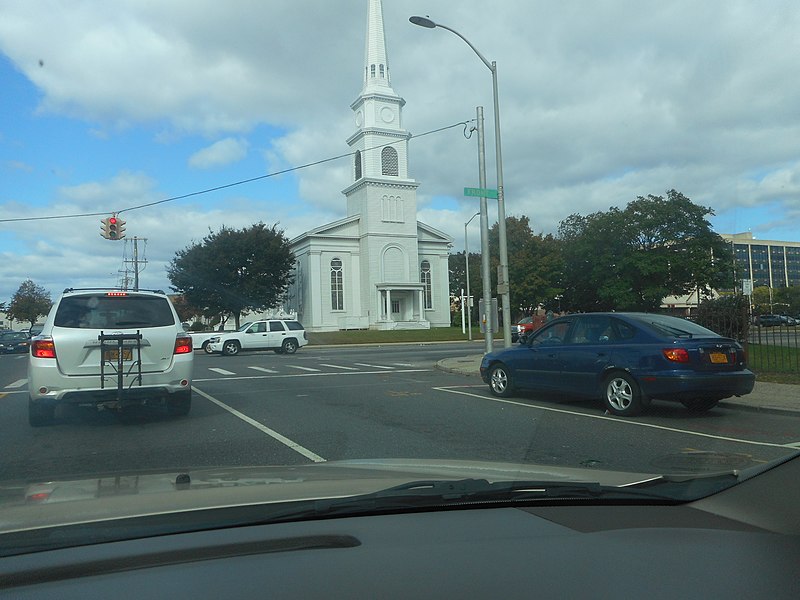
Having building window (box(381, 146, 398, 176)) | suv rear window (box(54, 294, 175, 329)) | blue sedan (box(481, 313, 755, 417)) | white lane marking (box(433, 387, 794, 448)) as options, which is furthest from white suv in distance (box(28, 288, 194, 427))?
building window (box(381, 146, 398, 176))

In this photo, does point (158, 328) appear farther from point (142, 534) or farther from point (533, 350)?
point (142, 534)

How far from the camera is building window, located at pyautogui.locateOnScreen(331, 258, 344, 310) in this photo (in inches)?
2469

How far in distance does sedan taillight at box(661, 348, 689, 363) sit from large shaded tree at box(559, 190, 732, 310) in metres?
44.5

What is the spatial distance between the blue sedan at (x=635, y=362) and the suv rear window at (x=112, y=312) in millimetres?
5928

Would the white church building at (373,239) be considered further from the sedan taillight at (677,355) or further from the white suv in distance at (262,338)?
the sedan taillight at (677,355)

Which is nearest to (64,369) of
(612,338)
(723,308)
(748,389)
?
(612,338)

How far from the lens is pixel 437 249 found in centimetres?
6762

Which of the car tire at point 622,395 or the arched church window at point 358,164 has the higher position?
the arched church window at point 358,164

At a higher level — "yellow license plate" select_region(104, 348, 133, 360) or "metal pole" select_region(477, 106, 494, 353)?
"metal pole" select_region(477, 106, 494, 353)

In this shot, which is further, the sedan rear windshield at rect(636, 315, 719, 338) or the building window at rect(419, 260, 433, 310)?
the building window at rect(419, 260, 433, 310)

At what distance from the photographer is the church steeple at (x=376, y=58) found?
58344 millimetres

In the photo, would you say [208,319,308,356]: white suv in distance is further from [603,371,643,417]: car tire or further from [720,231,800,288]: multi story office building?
[720,231,800,288]: multi story office building

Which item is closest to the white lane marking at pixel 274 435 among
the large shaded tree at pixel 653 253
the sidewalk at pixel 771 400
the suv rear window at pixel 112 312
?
the suv rear window at pixel 112 312

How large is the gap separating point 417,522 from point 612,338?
27.6ft
